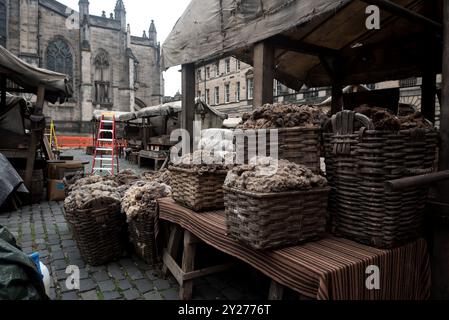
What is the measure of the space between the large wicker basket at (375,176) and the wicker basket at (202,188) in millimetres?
1100

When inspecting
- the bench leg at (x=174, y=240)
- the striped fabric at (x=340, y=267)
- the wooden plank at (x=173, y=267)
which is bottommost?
the wooden plank at (x=173, y=267)

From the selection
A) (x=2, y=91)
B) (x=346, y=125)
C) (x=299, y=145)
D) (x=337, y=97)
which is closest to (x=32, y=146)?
(x=2, y=91)

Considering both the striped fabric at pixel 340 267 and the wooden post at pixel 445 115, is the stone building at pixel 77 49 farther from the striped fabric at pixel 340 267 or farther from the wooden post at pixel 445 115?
the wooden post at pixel 445 115

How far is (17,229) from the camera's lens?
203 inches

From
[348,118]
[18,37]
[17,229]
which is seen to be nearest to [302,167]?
[348,118]

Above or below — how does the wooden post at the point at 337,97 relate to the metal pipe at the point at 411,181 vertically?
above

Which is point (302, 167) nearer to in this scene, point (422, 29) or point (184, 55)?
point (184, 55)

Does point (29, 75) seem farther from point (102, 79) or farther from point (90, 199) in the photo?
point (102, 79)

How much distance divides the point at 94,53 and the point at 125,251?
109ft

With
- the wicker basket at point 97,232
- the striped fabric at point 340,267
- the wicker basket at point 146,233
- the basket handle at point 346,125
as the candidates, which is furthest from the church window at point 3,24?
the basket handle at point 346,125

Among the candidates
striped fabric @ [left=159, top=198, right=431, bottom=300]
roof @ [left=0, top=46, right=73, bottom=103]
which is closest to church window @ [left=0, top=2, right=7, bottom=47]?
roof @ [left=0, top=46, right=73, bottom=103]

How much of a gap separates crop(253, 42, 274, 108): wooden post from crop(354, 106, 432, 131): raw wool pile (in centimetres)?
123

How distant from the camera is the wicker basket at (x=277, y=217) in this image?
178 centimetres

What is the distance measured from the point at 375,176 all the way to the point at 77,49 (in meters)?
34.9
